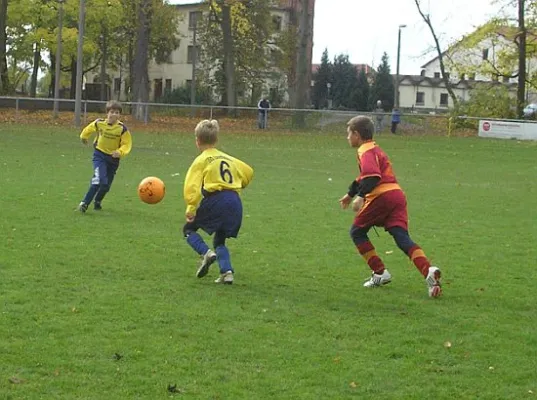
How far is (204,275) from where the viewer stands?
8789 millimetres

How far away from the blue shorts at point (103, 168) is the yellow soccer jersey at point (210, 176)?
16.4 feet

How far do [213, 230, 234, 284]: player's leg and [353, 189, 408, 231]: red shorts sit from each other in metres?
1.28

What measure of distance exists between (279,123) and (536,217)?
2786cm

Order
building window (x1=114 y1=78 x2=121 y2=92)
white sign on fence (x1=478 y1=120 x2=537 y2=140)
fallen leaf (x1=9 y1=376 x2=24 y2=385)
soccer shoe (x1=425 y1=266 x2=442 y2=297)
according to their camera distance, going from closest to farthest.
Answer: fallen leaf (x1=9 y1=376 x2=24 y2=385)
soccer shoe (x1=425 y1=266 x2=442 y2=297)
white sign on fence (x1=478 y1=120 x2=537 y2=140)
building window (x1=114 y1=78 x2=121 y2=92)

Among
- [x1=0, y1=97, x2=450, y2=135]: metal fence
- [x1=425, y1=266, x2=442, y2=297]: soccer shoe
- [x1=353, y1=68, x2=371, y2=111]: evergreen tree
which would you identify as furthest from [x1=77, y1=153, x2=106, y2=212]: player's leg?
[x1=353, y1=68, x2=371, y2=111]: evergreen tree

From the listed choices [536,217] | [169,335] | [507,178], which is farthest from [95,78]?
[169,335]

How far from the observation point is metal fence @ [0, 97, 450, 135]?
4103cm

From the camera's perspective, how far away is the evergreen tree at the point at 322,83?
8306 cm

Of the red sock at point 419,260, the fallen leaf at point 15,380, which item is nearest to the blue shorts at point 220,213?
the red sock at point 419,260

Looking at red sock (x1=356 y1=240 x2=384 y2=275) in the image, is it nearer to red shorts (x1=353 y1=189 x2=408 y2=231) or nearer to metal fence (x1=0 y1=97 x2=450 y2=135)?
red shorts (x1=353 y1=189 x2=408 y2=231)

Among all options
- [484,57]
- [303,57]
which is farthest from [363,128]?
[484,57]

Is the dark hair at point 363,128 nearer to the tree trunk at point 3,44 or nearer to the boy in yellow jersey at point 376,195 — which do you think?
the boy in yellow jersey at point 376,195

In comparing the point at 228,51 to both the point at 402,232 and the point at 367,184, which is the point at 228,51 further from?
the point at 367,184

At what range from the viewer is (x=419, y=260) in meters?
8.29
